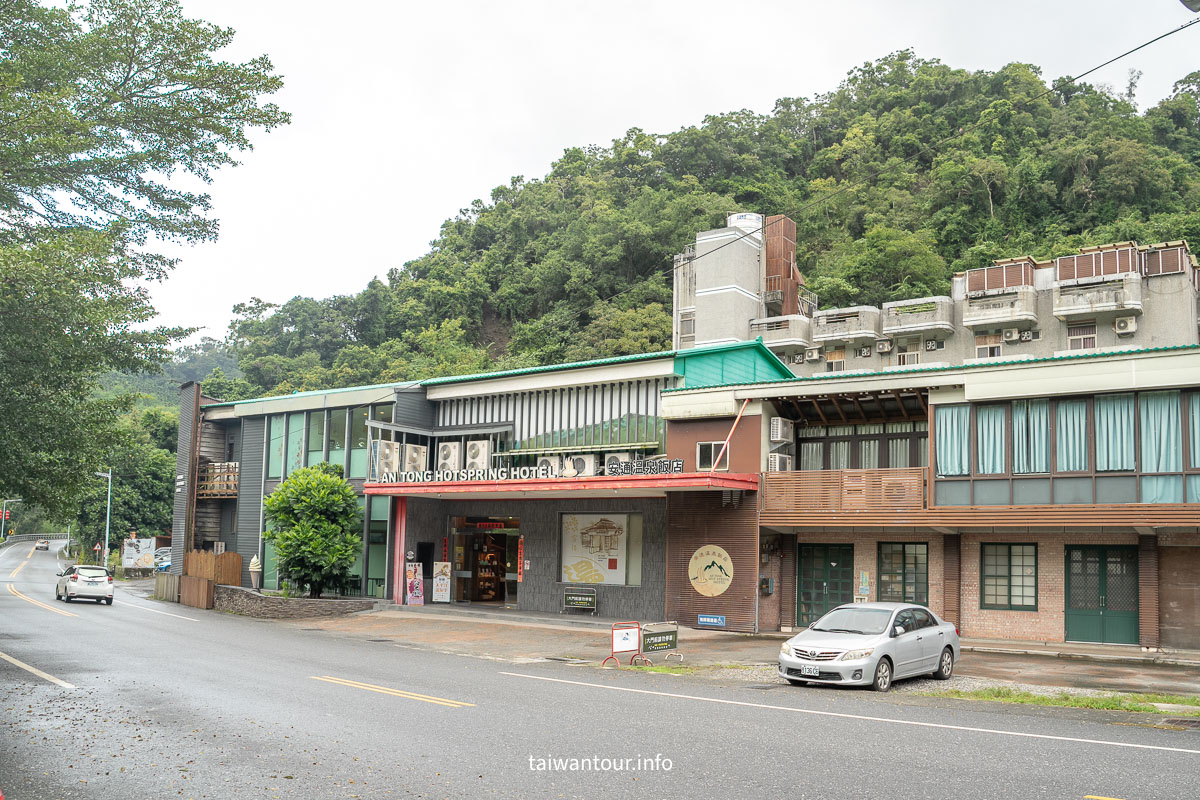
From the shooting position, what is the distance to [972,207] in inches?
2542

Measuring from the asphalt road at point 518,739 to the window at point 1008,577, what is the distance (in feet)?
31.0

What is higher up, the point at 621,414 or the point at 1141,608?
the point at 621,414

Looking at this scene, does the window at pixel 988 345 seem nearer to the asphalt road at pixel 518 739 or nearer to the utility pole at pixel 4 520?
the asphalt road at pixel 518 739

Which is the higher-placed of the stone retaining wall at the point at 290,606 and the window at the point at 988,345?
the window at the point at 988,345

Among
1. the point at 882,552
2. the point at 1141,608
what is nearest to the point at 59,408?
the point at 882,552

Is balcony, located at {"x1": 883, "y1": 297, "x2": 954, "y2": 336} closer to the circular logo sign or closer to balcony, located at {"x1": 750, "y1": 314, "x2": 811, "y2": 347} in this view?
balcony, located at {"x1": 750, "y1": 314, "x2": 811, "y2": 347}

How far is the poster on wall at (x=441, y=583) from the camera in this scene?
101 ft

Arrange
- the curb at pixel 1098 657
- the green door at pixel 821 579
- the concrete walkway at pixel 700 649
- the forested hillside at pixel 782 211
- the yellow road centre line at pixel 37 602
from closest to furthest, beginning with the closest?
the concrete walkway at pixel 700 649, the curb at pixel 1098 657, the green door at pixel 821 579, the yellow road centre line at pixel 37 602, the forested hillside at pixel 782 211

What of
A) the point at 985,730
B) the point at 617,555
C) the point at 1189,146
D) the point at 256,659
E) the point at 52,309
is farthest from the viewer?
the point at 1189,146

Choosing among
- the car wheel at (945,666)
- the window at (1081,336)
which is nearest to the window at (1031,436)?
the car wheel at (945,666)

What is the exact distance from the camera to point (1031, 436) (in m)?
20.3

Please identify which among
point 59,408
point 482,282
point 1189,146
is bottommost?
point 59,408

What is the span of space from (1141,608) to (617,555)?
1353cm

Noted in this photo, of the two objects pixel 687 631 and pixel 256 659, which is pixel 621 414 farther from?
pixel 256 659
